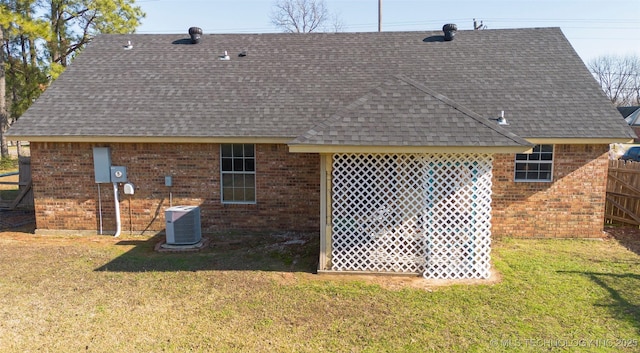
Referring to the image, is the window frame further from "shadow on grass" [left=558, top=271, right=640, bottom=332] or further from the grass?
"shadow on grass" [left=558, top=271, right=640, bottom=332]

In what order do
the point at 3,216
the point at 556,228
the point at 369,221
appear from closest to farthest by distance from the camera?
1. the point at 369,221
2. the point at 556,228
3. the point at 3,216

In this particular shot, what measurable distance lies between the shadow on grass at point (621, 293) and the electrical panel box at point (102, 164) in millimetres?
10166

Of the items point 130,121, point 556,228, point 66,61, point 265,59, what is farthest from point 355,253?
point 66,61

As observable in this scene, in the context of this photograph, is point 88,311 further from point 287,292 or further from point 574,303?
point 574,303

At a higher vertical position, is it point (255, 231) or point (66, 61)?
point (66, 61)

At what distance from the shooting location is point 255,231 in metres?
10.5

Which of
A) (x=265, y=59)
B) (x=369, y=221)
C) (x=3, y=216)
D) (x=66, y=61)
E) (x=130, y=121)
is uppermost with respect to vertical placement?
(x=66, y=61)

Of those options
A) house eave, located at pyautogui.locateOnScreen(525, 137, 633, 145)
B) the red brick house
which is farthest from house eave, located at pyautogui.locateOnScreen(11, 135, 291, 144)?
house eave, located at pyautogui.locateOnScreen(525, 137, 633, 145)

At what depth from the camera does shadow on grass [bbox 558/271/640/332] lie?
6.02 metres

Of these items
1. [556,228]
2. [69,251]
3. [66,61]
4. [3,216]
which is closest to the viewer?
[69,251]

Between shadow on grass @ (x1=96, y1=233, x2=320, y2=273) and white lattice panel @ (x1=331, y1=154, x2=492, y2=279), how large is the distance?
117 cm

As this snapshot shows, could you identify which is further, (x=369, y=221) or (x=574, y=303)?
(x=369, y=221)

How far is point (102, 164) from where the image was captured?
1022 centimetres

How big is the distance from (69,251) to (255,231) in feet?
13.2
